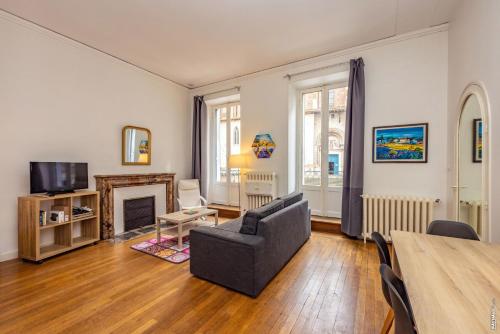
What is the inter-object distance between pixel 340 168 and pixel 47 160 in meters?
4.59

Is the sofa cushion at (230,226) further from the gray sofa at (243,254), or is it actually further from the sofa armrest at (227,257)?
the sofa armrest at (227,257)

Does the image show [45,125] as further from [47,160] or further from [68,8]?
[68,8]

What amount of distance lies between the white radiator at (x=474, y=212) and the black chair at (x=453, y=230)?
1.81 feet

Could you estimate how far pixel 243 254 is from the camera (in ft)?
7.00

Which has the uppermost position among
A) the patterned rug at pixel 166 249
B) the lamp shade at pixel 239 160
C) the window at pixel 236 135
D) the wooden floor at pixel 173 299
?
the window at pixel 236 135

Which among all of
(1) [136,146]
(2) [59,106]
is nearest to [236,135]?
(1) [136,146]

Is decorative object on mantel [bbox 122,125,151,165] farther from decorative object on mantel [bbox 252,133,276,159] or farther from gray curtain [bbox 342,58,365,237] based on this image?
gray curtain [bbox 342,58,365,237]

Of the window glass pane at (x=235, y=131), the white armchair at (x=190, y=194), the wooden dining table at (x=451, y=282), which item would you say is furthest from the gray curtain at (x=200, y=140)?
the wooden dining table at (x=451, y=282)

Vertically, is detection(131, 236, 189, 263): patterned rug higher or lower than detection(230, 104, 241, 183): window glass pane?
lower

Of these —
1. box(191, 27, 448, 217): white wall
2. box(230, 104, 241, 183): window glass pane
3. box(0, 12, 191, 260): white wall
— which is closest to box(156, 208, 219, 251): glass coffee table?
box(0, 12, 191, 260): white wall

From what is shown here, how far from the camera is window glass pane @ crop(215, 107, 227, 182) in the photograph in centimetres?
562

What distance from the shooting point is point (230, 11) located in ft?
9.14

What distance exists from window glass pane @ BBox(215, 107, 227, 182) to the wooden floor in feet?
9.88

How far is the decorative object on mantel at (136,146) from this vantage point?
163 inches
